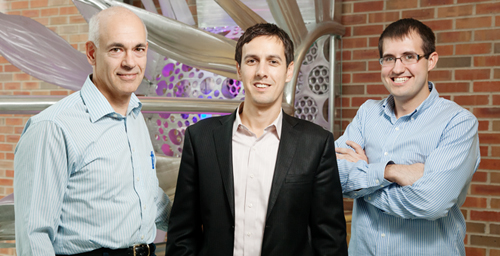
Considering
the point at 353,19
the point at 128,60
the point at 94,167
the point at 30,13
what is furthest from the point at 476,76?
the point at 30,13

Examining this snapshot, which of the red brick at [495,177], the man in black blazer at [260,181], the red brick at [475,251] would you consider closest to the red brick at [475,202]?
the red brick at [495,177]

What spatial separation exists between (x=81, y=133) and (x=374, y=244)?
1101mm

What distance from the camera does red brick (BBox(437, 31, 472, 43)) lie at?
2861 mm

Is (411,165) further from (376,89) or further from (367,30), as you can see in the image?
(367,30)

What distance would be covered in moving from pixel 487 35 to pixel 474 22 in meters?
0.12

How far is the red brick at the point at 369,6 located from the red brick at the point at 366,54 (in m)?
0.31

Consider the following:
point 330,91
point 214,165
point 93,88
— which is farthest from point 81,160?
point 330,91

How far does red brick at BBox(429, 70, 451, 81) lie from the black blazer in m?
2.00

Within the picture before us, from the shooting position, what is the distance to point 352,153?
5.30ft

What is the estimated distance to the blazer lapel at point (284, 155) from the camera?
121cm

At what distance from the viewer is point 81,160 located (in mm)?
1123

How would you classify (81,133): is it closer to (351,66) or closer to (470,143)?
(470,143)

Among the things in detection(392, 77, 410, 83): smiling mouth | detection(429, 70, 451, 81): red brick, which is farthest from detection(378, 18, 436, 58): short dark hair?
detection(429, 70, 451, 81): red brick

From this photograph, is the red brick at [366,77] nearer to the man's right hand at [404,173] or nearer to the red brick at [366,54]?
the red brick at [366,54]
